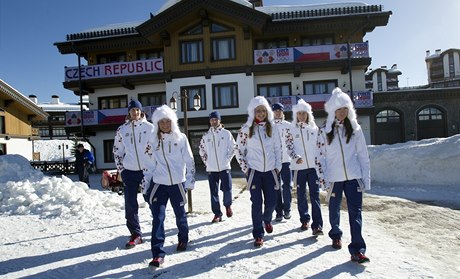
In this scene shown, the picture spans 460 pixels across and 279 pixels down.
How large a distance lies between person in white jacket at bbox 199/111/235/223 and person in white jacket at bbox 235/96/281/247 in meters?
1.48

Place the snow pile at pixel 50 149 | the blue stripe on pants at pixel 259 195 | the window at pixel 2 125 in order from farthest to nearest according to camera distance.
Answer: the snow pile at pixel 50 149
the window at pixel 2 125
the blue stripe on pants at pixel 259 195

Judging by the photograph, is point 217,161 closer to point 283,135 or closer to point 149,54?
point 283,135

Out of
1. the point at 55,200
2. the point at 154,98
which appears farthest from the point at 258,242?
the point at 154,98

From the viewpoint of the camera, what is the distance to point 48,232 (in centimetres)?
594

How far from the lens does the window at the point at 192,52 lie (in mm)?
21812

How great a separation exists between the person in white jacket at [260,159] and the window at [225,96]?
16474 mm

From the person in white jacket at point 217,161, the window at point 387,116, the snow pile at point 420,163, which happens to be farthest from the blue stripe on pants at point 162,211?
the window at point 387,116

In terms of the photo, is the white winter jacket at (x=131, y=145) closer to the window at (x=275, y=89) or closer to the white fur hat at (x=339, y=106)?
the white fur hat at (x=339, y=106)

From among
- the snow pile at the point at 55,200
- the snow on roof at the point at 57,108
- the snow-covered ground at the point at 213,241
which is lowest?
the snow-covered ground at the point at 213,241

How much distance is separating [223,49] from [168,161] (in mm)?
18231

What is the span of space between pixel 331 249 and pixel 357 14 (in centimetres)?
1992

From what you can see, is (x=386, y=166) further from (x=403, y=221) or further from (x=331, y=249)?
(x=331, y=249)

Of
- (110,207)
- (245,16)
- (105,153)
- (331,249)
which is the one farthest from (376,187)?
(105,153)

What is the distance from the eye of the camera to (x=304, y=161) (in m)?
Answer: 5.50
